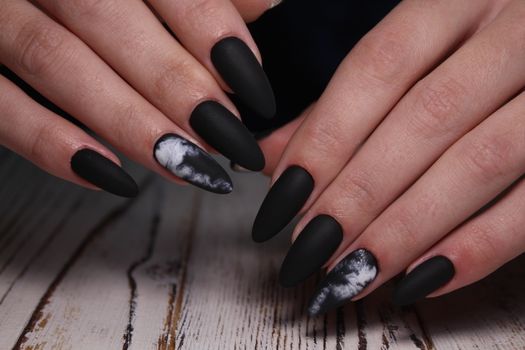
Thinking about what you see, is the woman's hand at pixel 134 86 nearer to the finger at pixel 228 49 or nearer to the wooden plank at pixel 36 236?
the finger at pixel 228 49

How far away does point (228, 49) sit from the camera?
29.7 inches

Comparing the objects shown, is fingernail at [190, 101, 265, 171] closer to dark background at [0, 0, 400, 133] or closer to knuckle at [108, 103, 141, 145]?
knuckle at [108, 103, 141, 145]

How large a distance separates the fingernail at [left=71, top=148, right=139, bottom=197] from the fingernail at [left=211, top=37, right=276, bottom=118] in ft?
0.48

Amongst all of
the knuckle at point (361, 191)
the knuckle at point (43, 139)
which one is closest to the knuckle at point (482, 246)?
the knuckle at point (361, 191)

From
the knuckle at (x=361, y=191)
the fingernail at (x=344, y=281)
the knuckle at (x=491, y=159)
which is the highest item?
the knuckle at (x=491, y=159)

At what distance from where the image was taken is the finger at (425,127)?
0.75 meters

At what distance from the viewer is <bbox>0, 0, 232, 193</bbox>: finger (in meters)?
0.75

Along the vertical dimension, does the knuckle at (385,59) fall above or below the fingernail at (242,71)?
above

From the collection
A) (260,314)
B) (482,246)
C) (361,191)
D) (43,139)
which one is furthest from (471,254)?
(43,139)

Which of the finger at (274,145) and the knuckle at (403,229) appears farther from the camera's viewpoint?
the finger at (274,145)

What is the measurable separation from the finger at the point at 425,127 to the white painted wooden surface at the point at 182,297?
9cm

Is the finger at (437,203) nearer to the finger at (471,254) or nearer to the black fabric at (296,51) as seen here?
the finger at (471,254)

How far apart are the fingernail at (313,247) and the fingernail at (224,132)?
91 mm

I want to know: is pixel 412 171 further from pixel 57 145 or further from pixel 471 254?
pixel 57 145
